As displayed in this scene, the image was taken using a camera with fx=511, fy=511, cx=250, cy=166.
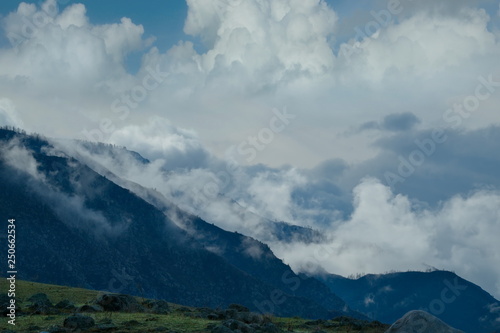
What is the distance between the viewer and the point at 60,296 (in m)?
71.2

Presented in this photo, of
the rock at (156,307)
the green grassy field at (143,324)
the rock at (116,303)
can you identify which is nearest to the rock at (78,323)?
the green grassy field at (143,324)

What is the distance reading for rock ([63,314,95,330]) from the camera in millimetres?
37375

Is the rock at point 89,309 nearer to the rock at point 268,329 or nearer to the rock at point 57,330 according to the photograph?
the rock at point 57,330

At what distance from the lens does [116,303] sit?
52219 millimetres

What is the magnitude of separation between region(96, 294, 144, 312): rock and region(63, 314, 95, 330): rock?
13565 mm

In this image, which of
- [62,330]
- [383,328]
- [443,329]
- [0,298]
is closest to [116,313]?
[62,330]

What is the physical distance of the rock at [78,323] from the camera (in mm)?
37375

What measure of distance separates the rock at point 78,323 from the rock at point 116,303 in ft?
44.5

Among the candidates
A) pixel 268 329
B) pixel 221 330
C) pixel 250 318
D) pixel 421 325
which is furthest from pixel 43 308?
pixel 421 325

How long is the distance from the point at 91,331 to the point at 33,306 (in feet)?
60.1

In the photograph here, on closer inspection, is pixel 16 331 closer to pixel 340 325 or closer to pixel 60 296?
pixel 340 325

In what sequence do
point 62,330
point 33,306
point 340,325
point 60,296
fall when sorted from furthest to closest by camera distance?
point 60,296
point 33,306
point 340,325
point 62,330

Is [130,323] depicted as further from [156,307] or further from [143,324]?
[156,307]

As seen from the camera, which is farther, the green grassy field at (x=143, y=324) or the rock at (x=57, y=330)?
the green grassy field at (x=143, y=324)
